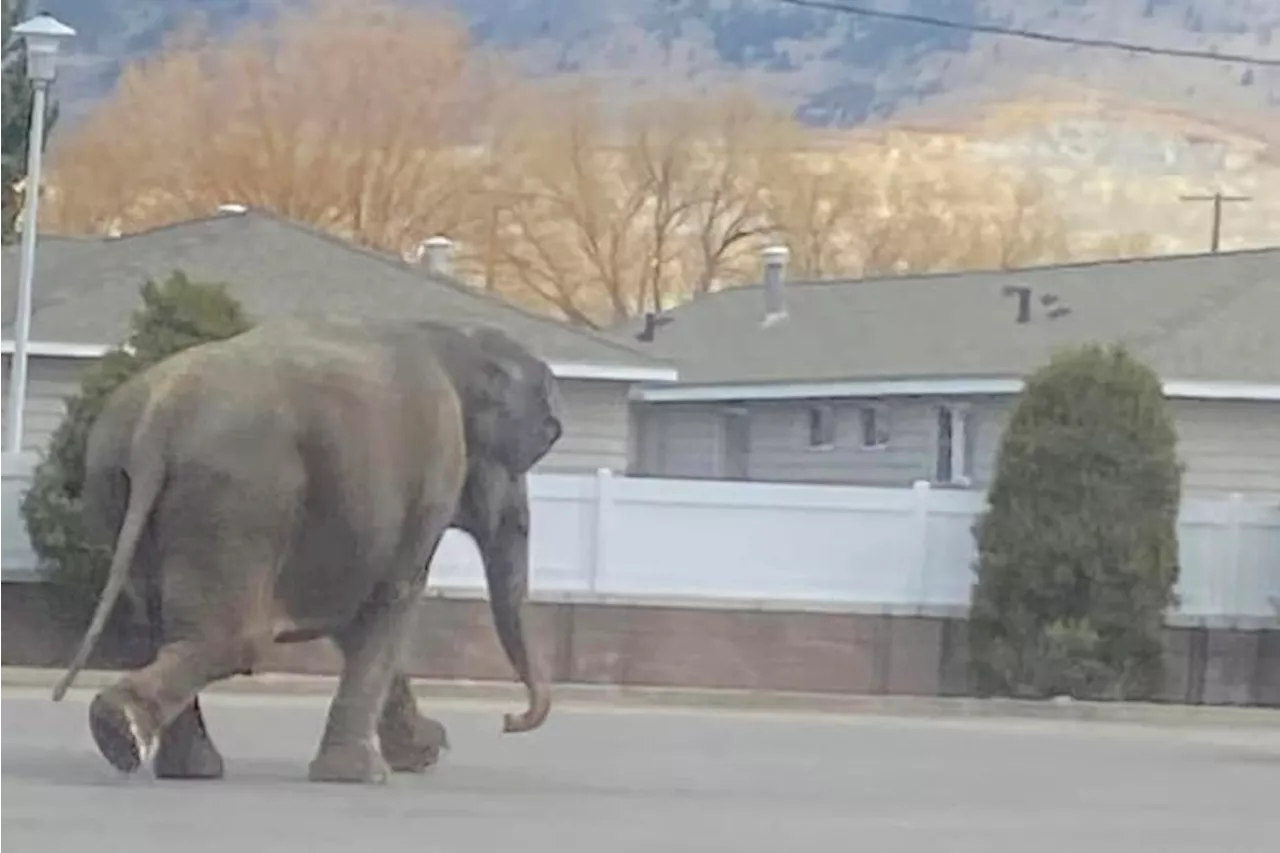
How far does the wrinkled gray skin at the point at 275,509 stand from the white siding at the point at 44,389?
60.8 ft

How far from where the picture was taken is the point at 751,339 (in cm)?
4797

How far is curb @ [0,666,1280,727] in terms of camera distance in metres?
27.8

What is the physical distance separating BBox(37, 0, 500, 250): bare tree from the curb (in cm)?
3580

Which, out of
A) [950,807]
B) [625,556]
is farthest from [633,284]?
[950,807]

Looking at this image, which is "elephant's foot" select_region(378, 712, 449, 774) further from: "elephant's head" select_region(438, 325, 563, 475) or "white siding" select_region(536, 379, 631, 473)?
"white siding" select_region(536, 379, 631, 473)

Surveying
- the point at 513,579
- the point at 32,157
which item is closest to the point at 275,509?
the point at 513,579

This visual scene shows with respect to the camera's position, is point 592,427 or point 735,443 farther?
point 735,443

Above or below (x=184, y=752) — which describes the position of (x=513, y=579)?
above

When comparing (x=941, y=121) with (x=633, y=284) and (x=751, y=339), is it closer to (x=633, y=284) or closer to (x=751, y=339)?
(x=633, y=284)

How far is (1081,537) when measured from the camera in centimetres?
3070

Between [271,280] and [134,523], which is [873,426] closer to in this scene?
[271,280]

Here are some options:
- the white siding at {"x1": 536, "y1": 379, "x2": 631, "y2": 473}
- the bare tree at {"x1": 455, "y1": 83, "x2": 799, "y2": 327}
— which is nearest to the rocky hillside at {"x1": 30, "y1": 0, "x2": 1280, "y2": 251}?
the bare tree at {"x1": 455, "y1": 83, "x2": 799, "y2": 327}

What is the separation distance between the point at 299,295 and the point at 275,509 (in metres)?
22.1

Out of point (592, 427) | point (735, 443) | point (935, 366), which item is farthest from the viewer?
point (735, 443)
